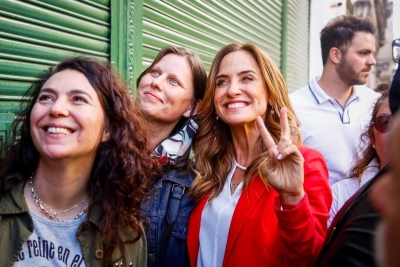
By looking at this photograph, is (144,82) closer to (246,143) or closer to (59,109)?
(246,143)

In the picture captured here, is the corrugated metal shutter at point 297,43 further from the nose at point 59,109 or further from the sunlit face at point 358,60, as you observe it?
the nose at point 59,109

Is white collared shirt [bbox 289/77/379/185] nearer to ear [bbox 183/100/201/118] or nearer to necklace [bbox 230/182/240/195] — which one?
ear [bbox 183/100/201/118]

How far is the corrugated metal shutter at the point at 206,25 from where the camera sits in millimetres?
3666

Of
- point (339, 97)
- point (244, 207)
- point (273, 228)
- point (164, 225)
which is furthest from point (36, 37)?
point (339, 97)

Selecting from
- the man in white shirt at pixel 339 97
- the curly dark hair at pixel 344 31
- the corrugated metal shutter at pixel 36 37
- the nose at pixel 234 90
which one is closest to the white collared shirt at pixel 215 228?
the nose at pixel 234 90

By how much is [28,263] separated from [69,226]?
221mm

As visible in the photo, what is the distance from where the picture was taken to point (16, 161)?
1980 mm

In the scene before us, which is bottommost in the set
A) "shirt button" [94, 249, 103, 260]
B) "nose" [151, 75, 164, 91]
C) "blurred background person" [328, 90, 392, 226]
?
"shirt button" [94, 249, 103, 260]

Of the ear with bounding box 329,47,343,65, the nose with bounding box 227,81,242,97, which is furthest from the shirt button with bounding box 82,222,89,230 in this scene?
the ear with bounding box 329,47,343,65

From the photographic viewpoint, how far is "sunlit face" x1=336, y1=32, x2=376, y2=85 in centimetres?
445

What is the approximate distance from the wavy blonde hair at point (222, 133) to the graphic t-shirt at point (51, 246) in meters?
0.69

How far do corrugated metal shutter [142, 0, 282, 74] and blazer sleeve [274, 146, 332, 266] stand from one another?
2021 millimetres

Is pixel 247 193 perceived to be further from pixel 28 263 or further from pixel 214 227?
pixel 28 263

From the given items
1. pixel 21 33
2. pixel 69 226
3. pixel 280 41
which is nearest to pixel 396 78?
pixel 69 226
